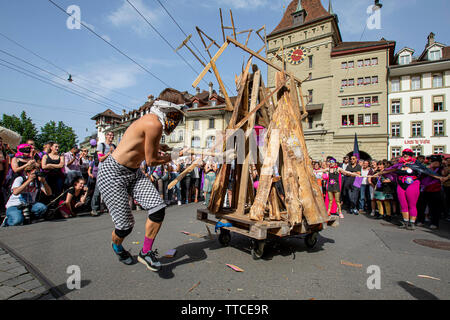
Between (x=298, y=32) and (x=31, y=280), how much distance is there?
38.7m

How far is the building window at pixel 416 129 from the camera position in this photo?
Result: 2892 centimetres

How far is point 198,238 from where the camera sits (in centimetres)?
482

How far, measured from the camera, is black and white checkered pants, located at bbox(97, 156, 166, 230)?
2.99m

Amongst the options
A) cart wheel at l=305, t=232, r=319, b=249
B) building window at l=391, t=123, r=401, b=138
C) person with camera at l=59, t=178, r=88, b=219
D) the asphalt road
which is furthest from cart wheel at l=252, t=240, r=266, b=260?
building window at l=391, t=123, r=401, b=138

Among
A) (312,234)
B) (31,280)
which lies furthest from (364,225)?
(31,280)

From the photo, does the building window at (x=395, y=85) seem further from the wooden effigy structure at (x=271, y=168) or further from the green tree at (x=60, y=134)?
the green tree at (x=60, y=134)

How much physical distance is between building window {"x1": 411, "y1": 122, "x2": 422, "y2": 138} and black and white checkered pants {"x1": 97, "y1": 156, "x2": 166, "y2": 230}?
113 feet

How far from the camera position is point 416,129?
95.6 feet

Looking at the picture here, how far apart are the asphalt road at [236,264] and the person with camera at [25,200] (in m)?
0.46

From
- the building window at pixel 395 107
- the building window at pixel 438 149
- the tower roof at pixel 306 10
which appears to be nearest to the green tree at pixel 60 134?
the tower roof at pixel 306 10

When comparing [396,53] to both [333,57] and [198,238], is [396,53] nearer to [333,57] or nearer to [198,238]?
[333,57]

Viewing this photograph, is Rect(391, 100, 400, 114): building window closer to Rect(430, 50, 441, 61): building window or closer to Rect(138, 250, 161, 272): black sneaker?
Rect(430, 50, 441, 61): building window

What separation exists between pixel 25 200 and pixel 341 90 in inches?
1314

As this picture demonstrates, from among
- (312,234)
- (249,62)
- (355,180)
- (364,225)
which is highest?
(249,62)
